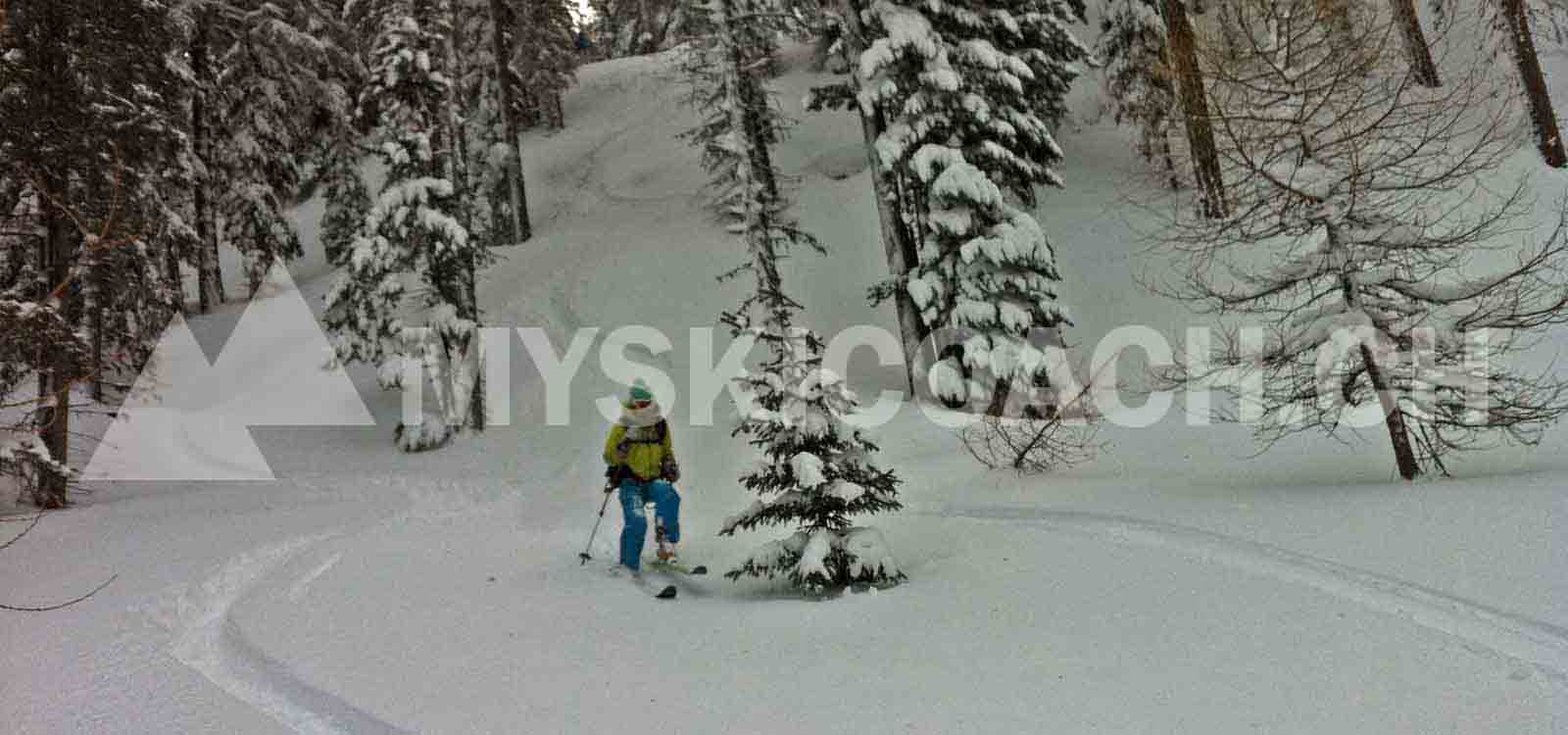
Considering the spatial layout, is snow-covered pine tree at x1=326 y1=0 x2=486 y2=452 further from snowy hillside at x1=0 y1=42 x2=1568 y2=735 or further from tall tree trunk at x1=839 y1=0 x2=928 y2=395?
tall tree trunk at x1=839 y1=0 x2=928 y2=395

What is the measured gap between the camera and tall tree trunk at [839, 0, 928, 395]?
15781 millimetres

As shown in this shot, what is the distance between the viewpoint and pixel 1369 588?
618cm

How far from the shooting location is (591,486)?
48.2 ft

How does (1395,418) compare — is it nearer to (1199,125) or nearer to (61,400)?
(1199,125)

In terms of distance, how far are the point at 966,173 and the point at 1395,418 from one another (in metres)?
7.87

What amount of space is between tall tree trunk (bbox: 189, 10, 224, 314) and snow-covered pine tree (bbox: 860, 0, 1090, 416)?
1932 cm

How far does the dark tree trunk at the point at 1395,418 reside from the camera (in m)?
8.07

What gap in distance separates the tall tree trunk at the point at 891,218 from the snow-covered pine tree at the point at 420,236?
789cm

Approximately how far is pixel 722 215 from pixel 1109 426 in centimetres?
1730

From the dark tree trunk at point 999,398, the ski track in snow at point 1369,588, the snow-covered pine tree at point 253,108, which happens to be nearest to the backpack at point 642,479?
the ski track in snow at point 1369,588

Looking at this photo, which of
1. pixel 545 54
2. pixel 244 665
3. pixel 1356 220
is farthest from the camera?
pixel 545 54

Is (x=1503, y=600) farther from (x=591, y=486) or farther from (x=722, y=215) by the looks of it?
(x=722, y=215)

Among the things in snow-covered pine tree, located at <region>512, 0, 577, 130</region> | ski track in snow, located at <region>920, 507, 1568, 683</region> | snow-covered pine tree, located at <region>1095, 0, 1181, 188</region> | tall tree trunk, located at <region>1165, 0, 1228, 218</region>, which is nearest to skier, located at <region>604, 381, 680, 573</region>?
ski track in snow, located at <region>920, 507, 1568, 683</region>
